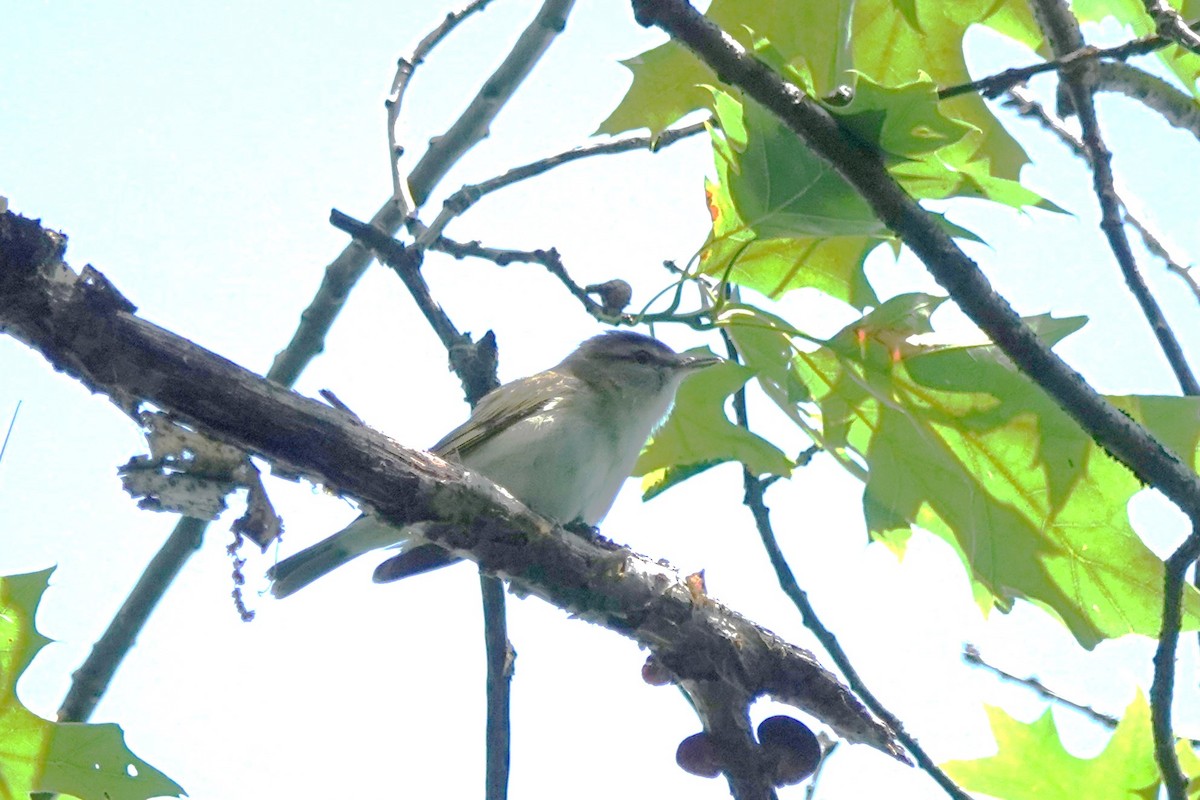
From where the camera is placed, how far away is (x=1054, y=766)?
2.67 metres

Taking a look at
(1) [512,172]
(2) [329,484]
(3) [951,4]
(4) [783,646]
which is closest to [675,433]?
(4) [783,646]

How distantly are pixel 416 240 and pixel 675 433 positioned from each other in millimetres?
877

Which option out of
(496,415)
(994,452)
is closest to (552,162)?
(496,415)

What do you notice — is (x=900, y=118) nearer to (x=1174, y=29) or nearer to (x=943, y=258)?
(x=943, y=258)

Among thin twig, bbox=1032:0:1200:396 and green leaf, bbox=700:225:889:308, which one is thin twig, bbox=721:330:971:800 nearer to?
green leaf, bbox=700:225:889:308

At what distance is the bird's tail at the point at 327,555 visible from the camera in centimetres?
385

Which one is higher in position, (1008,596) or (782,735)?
(1008,596)

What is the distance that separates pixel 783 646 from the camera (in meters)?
2.44

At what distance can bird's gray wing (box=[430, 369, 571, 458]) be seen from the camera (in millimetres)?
4059

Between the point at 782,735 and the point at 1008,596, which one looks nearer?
the point at 782,735

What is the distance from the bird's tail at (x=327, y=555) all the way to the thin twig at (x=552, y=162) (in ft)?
3.96

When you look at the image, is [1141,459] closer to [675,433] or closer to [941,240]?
[941,240]

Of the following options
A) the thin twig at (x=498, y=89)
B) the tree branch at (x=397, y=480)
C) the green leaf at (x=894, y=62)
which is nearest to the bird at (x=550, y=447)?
the thin twig at (x=498, y=89)

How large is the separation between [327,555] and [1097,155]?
272 cm
